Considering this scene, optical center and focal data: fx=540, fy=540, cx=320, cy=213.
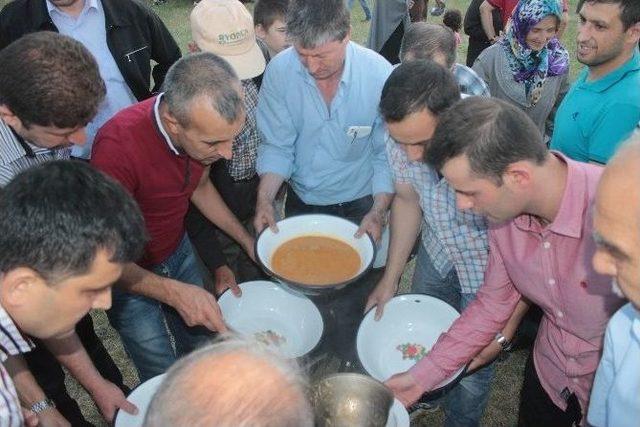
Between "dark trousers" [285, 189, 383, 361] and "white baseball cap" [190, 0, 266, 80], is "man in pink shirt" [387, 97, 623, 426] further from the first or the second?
→ "white baseball cap" [190, 0, 266, 80]

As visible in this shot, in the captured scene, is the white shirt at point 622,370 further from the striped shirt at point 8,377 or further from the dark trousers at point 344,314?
the striped shirt at point 8,377

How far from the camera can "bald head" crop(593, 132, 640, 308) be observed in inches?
42.4

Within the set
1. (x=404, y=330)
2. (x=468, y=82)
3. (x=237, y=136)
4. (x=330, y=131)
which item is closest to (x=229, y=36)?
(x=237, y=136)

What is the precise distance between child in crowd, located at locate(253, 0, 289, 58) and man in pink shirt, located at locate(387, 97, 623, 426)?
1841mm

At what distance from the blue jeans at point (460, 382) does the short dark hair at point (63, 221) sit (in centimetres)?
151

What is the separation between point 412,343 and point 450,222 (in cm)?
53

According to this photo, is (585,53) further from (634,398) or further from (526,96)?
(634,398)

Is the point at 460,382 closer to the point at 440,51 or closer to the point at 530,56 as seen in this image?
the point at 440,51

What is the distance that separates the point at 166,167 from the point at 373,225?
0.98 meters

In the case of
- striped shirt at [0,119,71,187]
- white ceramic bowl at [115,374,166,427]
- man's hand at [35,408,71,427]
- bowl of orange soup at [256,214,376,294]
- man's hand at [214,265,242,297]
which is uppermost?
striped shirt at [0,119,71,187]

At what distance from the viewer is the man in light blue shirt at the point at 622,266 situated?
3.56 ft

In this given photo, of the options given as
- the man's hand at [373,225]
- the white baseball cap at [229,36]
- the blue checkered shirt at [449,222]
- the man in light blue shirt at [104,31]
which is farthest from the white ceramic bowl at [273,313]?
the man in light blue shirt at [104,31]

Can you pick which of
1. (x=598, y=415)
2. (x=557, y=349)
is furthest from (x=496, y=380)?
(x=598, y=415)

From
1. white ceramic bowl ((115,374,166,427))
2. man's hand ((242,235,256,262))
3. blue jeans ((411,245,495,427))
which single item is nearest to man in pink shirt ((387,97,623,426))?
blue jeans ((411,245,495,427))
